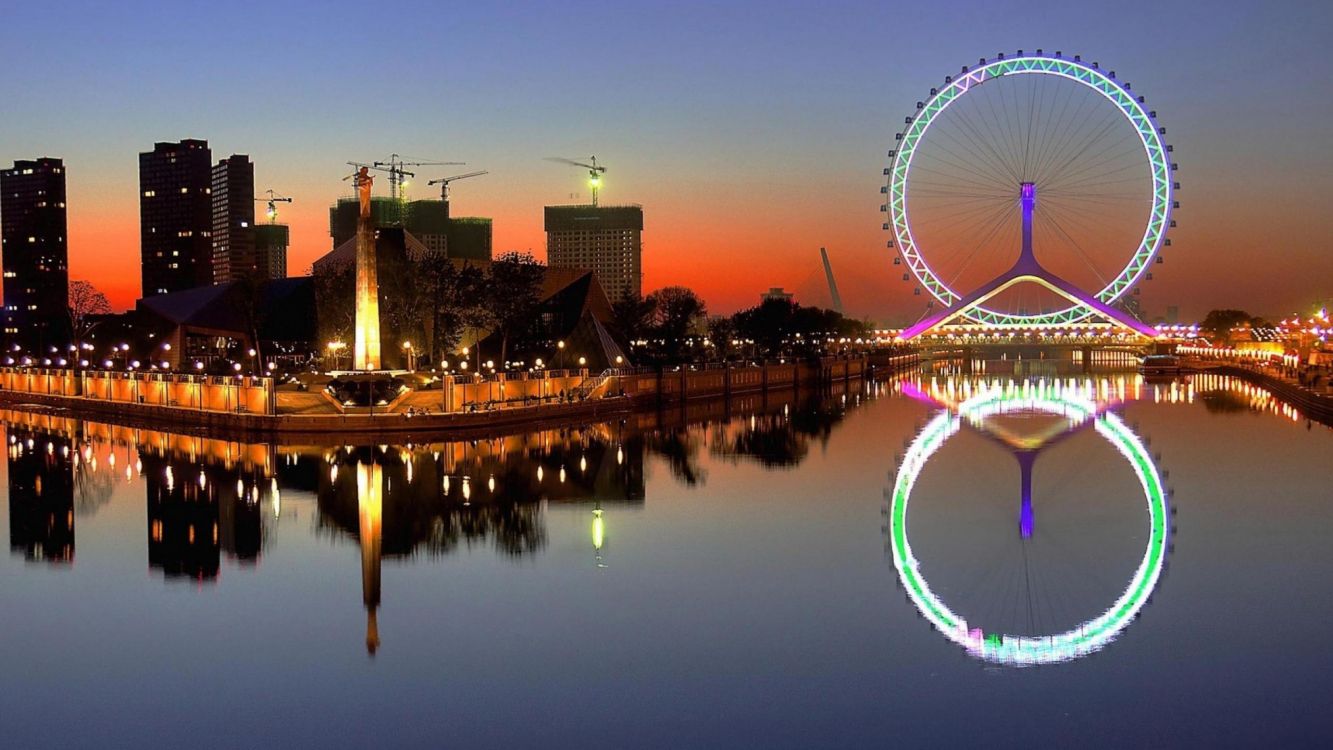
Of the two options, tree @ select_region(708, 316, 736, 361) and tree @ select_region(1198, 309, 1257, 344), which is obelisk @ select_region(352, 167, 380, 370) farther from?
A: tree @ select_region(1198, 309, 1257, 344)

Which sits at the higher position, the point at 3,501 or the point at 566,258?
the point at 566,258

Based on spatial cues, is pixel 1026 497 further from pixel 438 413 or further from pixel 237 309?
pixel 237 309

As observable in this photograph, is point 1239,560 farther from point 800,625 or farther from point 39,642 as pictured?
point 39,642

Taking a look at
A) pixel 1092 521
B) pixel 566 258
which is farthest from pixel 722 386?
pixel 566 258

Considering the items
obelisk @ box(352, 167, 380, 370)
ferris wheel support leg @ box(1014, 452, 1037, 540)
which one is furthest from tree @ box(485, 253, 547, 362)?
ferris wheel support leg @ box(1014, 452, 1037, 540)

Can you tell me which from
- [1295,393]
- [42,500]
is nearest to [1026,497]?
[42,500]

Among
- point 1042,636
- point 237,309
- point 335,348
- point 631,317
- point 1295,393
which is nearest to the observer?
point 1042,636
